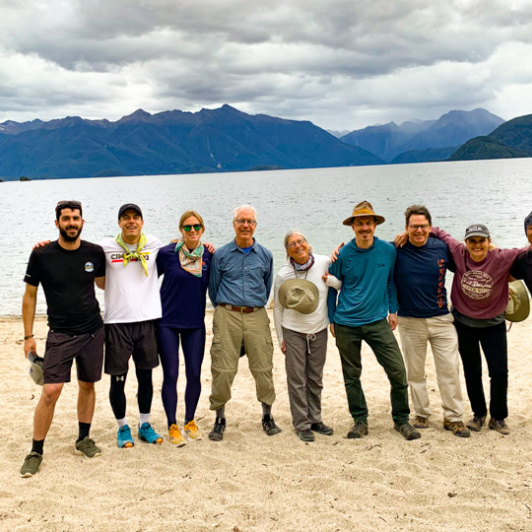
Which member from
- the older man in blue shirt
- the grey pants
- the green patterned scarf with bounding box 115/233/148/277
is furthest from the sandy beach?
the green patterned scarf with bounding box 115/233/148/277

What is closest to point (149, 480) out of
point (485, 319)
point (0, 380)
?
point (485, 319)

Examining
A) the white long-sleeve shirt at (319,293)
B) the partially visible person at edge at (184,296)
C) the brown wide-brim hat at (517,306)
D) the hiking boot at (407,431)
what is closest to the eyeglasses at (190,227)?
the partially visible person at edge at (184,296)

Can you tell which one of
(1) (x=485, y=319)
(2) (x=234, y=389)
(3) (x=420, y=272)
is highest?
(3) (x=420, y=272)

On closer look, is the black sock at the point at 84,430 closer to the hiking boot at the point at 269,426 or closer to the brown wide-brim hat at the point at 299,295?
the hiking boot at the point at 269,426

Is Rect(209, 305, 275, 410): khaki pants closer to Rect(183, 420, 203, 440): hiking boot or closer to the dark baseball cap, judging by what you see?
Rect(183, 420, 203, 440): hiking boot

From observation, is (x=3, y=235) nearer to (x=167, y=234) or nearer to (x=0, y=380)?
(x=167, y=234)

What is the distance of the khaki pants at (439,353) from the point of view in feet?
20.9

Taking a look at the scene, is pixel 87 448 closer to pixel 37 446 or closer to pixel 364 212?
pixel 37 446

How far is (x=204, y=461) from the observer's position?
6012 mm

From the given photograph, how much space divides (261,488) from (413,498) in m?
1.62

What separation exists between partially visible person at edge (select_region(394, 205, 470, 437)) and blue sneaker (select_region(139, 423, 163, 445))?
351 centimetres

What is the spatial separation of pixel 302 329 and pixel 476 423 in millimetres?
2765

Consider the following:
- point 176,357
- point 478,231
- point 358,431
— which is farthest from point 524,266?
point 176,357

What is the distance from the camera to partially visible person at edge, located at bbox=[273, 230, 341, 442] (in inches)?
251
